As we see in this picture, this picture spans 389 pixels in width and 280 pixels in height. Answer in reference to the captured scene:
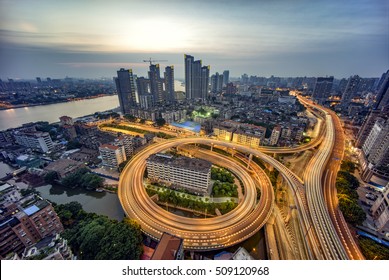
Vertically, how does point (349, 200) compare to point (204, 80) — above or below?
below

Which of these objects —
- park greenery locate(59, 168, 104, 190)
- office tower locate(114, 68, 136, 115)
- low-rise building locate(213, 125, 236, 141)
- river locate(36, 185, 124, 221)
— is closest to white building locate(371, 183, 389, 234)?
low-rise building locate(213, 125, 236, 141)

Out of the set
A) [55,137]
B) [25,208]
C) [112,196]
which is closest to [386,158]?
[112,196]

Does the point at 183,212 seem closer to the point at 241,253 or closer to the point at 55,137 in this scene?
the point at 241,253

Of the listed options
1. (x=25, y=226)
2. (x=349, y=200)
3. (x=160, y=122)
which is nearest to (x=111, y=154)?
(x=25, y=226)

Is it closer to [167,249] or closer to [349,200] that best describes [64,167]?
[167,249]

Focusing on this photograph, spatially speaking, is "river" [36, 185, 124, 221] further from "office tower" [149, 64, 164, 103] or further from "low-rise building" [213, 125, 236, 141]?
"office tower" [149, 64, 164, 103]

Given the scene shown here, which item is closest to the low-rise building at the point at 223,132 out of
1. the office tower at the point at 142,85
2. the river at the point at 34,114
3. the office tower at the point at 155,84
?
the office tower at the point at 155,84

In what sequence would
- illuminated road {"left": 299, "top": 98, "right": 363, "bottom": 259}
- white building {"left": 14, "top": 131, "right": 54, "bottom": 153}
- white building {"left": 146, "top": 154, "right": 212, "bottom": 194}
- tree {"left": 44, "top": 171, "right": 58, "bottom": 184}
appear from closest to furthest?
illuminated road {"left": 299, "top": 98, "right": 363, "bottom": 259} → white building {"left": 146, "top": 154, "right": 212, "bottom": 194} → tree {"left": 44, "top": 171, "right": 58, "bottom": 184} → white building {"left": 14, "top": 131, "right": 54, "bottom": 153}
